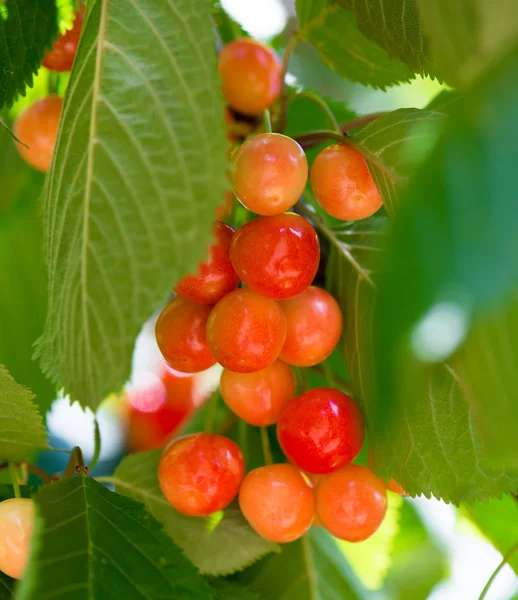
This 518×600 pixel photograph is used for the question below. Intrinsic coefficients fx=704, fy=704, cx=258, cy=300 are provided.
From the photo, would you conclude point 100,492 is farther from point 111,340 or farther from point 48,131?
point 48,131

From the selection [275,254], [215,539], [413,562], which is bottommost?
[413,562]

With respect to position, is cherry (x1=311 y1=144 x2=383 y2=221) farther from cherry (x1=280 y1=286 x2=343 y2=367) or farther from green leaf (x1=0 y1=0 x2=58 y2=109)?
green leaf (x1=0 y1=0 x2=58 y2=109)

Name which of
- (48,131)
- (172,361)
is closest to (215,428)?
(172,361)

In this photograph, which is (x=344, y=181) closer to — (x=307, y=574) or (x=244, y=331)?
(x=244, y=331)

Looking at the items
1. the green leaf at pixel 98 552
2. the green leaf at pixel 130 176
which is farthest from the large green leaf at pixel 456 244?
the green leaf at pixel 98 552

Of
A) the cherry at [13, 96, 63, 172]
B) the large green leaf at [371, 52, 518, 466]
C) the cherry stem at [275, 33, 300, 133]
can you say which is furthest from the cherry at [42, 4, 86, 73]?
the large green leaf at [371, 52, 518, 466]

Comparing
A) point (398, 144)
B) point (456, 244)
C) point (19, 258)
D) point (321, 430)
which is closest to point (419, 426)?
point (321, 430)
